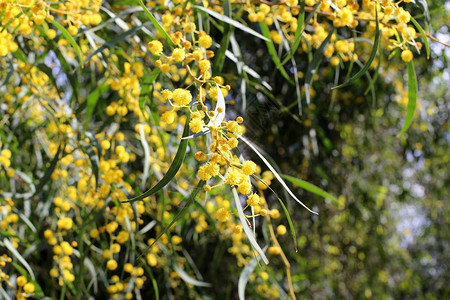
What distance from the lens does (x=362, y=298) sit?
2846 mm

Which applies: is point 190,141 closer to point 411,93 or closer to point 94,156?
point 94,156

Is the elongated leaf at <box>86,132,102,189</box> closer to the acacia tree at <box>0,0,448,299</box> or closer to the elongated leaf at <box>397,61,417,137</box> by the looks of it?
the acacia tree at <box>0,0,448,299</box>

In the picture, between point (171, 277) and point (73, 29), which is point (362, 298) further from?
point (73, 29)

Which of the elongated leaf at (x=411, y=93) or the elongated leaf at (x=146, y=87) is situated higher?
the elongated leaf at (x=146, y=87)

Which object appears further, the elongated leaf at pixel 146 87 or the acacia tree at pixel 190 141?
the elongated leaf at pixel 146 87

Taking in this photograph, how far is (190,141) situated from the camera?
136 cm

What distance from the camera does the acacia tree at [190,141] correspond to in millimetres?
958

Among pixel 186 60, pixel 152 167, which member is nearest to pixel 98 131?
pixel 152 167

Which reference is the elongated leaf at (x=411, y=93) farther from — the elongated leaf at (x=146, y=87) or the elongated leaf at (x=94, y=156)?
the elongated leaf at (x=94, y=156)

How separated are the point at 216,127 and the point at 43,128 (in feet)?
4.00

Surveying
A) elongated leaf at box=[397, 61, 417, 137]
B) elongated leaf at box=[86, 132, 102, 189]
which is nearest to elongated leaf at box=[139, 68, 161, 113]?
elongated leaf at box=[86, 132, 102, 189]

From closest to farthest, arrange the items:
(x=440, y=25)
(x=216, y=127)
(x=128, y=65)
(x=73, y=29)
→ 1. (x=216, y=127)
2. (x=73, y=29)
3. (x=128, y=65)
4. (x=440, y=25)

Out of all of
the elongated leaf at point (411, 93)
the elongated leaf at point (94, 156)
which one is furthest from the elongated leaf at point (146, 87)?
the elongated leaf at point (411, 93)

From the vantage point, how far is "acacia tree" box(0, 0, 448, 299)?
96 centimetres
